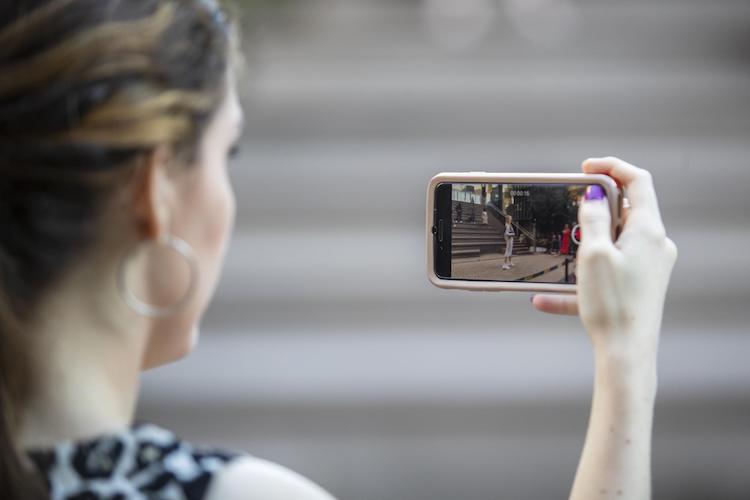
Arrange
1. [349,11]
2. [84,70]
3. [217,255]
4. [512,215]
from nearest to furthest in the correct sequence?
[84,70]
[217,255]
[512,215]
[349,11]

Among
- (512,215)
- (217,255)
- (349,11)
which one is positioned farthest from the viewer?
(349,11)

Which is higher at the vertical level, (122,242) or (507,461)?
(122,242)

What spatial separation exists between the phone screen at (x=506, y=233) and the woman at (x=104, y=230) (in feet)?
2.08

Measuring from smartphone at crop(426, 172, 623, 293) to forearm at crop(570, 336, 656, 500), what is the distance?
0.94 ft

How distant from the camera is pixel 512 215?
1.49m

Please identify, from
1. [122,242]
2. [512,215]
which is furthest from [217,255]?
[512,215]

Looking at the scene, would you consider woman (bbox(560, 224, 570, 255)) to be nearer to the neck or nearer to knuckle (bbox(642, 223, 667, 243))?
knuckle (bbox(642, 223, 667, 243))

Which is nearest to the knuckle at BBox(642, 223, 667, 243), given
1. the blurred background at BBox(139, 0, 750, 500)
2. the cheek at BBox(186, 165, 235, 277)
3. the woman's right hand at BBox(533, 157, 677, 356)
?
the woman's right hand at BBox(533, 157, 677, 356)

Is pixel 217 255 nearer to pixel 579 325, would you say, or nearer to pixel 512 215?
pixel 512 215

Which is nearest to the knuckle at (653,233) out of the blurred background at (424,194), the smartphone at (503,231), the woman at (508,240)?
the smartphone at (503,231)

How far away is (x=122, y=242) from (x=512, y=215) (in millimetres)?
816

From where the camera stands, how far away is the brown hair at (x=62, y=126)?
2.60 feet

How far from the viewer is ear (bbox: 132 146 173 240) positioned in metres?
0.83

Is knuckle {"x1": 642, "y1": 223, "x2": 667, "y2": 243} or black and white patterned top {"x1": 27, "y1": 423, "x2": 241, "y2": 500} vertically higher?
knuckle {"x1": 642, "y1": 223, "x2": 667, "y2": 243}
